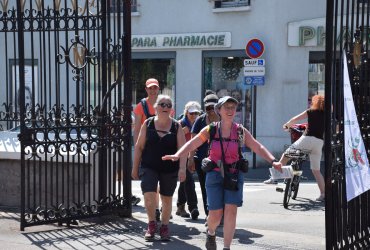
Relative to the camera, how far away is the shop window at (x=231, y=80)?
20.7m

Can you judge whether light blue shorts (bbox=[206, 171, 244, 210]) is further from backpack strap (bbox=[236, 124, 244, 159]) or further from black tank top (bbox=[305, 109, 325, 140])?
black tank top (bbox=[305, 109, 325, 140])

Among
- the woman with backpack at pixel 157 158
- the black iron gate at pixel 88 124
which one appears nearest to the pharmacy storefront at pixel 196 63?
the black iron gate at pixel 88 124

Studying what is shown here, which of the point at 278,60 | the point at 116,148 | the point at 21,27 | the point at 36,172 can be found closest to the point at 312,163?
the point at 116,148

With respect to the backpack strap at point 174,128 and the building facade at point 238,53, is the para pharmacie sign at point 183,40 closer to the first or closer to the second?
the building facade at point 238,53

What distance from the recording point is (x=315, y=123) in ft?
37.4

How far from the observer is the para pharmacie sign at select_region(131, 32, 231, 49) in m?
20.5

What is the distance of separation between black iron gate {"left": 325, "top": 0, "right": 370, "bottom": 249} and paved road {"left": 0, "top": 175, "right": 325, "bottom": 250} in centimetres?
112

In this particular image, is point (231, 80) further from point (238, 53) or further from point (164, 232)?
point (164, 232)

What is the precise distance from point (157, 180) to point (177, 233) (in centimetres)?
82

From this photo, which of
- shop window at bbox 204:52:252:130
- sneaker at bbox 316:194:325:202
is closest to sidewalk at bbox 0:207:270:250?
sneaker at bbox 316:194:325:202

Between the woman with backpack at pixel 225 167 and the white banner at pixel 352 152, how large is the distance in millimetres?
971

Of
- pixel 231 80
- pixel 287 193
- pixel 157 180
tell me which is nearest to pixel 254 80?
pixel 231 80

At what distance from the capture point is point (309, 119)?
1137cm

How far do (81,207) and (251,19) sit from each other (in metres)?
12.2
